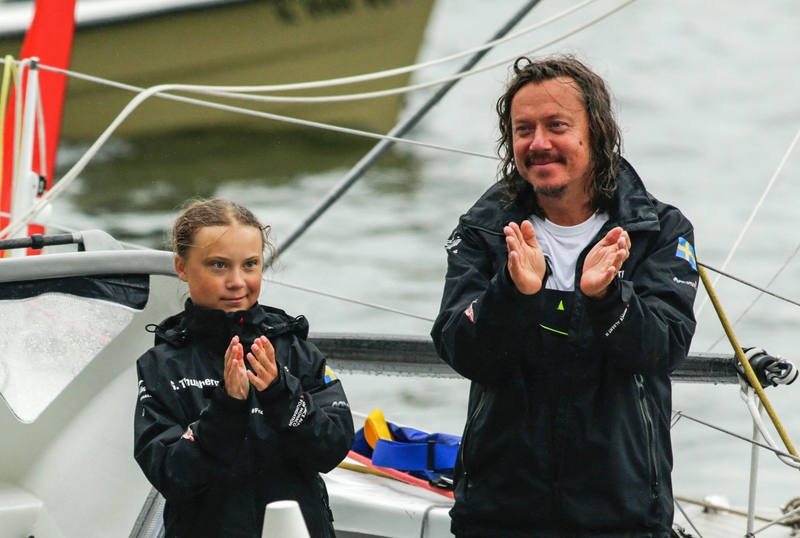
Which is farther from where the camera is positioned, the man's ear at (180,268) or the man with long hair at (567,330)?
the man's ear at (180,268)

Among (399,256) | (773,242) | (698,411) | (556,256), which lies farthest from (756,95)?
(556,256)

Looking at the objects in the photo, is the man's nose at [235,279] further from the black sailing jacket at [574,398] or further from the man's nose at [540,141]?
the man's nose at [540,141]

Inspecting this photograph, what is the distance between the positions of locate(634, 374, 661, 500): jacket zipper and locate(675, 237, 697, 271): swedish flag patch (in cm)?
21

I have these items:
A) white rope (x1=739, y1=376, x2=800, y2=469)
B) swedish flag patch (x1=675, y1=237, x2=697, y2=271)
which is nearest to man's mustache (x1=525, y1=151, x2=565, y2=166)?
swedish flag patch (x1=675, y1=237, x2=697, y2=271)

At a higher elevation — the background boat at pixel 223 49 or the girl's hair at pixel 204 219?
the background boat at pixel 223 49

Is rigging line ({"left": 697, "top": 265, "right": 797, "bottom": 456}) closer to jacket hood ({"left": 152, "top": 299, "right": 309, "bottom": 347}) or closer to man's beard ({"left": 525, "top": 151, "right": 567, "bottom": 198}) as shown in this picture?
man's beard ({"left": 525, "top": 151, "right": 567, "bottom": 198})

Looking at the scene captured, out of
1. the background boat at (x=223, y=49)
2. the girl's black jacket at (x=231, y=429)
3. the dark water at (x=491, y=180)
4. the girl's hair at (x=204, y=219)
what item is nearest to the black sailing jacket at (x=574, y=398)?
the girl's black jacket at (x=231, y=429)

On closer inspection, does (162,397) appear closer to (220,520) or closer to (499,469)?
(220,520)

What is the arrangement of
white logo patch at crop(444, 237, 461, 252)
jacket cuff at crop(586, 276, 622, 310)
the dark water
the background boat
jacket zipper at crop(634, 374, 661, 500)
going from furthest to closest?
the background boat < the dark water < white logo patch at crop(444, 237, 461, 252) < jacket zipper at crop(634, 374, 661, 500) < jacket cuff at crop(586, 276, 622, 310)

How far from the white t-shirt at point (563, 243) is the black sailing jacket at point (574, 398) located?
3 cm

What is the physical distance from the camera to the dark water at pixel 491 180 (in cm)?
682

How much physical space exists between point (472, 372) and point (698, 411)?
196 inches

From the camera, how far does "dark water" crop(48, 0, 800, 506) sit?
682cm

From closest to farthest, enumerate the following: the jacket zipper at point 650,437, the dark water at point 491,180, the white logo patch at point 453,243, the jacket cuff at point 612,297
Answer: the jacket cuff at point 612,297, the jacket zipper at point 650,437, the white logo patch at point 453,243, the dark water at point 491,180
